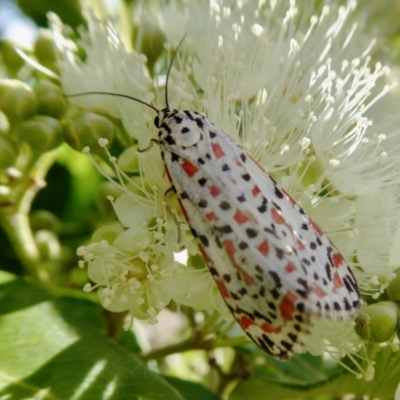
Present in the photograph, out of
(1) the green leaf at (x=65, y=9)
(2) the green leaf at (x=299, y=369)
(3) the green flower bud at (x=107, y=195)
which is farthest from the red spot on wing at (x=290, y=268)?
(1) the green leaf at (x=65, y=9)

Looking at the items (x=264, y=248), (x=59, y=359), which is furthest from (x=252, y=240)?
(x=59, y=359)

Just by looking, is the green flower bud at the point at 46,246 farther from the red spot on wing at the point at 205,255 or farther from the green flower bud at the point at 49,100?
the red spot on wing at the point at 205,255

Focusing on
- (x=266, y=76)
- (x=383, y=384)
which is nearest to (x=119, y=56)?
(x=266, y=76)

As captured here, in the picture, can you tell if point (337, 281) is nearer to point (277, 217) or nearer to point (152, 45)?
point (277, 217)

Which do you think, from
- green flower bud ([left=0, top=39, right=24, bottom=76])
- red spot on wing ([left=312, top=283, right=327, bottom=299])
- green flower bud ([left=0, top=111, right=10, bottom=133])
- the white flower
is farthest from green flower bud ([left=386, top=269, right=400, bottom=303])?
green flower bud ([left=0, top=39, right=24, bottom=76])

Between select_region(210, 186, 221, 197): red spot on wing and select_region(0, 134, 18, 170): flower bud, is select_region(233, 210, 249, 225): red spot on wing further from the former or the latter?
select_region(0, 134, 18, 170): flower bud

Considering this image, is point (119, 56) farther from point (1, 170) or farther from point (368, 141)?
point (368, 141)
